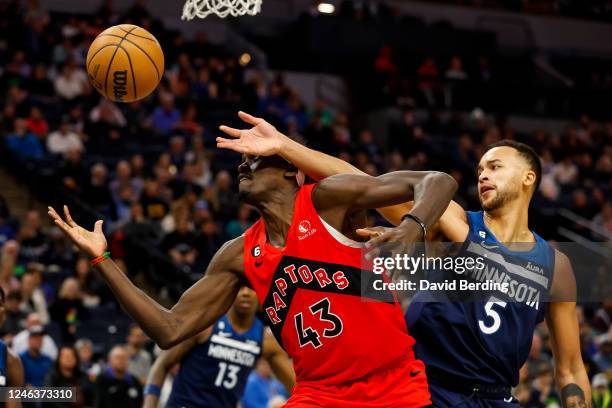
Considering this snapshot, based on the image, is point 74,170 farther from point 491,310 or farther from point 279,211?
point 491,310

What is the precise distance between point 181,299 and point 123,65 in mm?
1839

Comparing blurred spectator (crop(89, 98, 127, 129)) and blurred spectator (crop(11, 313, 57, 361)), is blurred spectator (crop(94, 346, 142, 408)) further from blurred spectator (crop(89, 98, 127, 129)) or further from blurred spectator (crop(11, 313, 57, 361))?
blurred spectator (crop(89, 98, 127, 129))

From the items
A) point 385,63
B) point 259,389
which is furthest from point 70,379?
point 385,63

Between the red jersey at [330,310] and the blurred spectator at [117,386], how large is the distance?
6108 millimetres

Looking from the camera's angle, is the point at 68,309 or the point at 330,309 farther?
the point at 68,309

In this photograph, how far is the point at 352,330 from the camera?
457 centimetres

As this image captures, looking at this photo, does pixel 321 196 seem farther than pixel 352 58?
No

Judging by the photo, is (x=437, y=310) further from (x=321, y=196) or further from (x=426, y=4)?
(x=426, y=4)

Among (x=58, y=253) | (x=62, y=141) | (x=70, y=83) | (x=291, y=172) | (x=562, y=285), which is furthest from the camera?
(x=70, y=83)

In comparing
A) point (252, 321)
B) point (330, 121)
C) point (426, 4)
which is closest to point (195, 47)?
point (330, 121)

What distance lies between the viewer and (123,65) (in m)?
6.11

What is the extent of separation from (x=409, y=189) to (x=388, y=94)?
1818 centimetres

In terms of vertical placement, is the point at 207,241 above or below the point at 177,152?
below

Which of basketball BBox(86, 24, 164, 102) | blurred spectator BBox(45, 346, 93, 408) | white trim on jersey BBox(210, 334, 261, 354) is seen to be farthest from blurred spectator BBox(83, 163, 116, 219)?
basketball BBox(86, 24, 164, 102)
